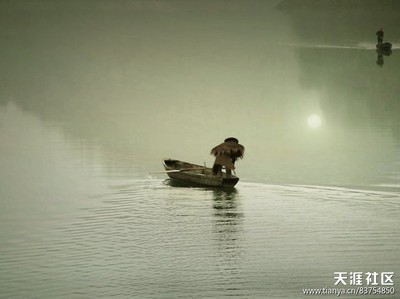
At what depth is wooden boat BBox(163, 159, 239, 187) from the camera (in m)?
6.16

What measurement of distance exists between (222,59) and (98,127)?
13.7 feet

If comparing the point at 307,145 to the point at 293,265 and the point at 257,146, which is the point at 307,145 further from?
the point at 293,265

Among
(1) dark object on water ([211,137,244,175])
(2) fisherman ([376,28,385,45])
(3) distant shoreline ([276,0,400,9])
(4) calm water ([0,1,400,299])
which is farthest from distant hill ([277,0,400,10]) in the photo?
(1) dark object on water ([211,137,244,175])

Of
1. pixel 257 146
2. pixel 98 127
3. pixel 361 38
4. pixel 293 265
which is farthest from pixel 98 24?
pixel 293 265

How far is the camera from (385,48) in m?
12.5

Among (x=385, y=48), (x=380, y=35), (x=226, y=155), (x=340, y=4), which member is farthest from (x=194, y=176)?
(x=340, y=4)

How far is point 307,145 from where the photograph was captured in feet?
25.4

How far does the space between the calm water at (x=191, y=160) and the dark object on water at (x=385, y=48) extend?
0.26 m

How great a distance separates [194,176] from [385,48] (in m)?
7.48

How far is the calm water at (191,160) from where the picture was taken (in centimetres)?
450

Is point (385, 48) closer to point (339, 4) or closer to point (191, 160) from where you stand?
point (191, 160)

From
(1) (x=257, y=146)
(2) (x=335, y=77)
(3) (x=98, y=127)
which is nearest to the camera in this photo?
(1) (x=257, y=146)

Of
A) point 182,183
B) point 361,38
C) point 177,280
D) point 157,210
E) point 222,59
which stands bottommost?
point 177,280

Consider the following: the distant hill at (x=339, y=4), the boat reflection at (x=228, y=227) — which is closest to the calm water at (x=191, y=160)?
the boat reflection at (x=228, y=227)
